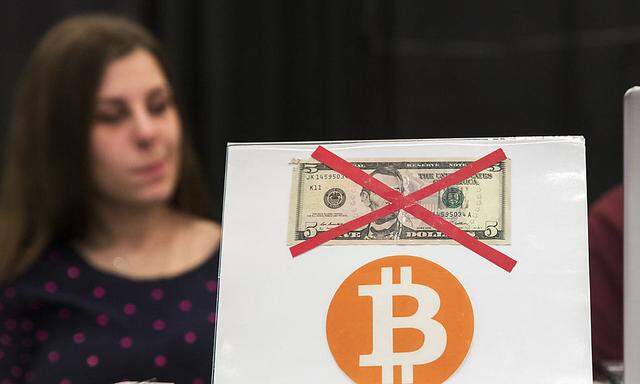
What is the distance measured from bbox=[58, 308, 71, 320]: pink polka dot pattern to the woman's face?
6.8 inches

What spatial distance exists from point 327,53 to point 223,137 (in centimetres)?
30

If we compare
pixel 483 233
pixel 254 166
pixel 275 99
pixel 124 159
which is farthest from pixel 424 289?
pixel 275 99

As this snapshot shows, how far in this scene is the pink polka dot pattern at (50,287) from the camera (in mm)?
1063

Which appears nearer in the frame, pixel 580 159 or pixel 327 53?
pixel 580 159

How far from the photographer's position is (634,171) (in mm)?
557

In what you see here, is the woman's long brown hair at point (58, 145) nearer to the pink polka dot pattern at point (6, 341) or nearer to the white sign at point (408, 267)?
the pink polka dot pattern at point (6, 341)

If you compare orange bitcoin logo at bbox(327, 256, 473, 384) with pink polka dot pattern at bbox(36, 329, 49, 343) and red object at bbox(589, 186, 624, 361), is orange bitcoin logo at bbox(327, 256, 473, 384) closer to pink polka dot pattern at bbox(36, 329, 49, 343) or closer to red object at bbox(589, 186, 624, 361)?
pink polka dot pattern at bbox(36, 329, 49, 343)

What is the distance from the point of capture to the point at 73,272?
107cm

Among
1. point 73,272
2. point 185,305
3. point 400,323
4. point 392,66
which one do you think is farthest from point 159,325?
point 392,66

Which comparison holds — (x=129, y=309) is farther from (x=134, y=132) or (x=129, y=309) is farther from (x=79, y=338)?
(x=134, y=132)

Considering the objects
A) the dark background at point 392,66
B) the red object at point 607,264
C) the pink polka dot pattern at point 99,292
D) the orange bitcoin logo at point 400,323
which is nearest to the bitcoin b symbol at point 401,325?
the orange bitcoin logo at point 400,323

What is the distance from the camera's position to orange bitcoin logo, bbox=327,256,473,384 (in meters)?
0.57

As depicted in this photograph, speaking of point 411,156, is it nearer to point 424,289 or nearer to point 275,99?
point 424,289

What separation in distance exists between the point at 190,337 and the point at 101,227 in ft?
0.75
